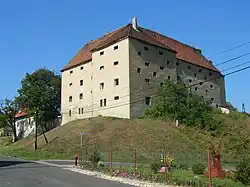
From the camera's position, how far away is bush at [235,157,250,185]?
49.3ft

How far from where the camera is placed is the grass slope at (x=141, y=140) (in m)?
40.4

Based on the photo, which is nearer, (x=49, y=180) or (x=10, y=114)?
(x=49, y=180)

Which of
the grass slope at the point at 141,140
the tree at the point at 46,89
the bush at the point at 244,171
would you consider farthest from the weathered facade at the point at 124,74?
the bush at the point at 244,171

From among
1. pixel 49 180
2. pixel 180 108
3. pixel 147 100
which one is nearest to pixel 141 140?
pixel 180 108

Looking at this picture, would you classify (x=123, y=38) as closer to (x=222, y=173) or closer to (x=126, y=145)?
(x=126, y=145)

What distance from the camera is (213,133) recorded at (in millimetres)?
53188

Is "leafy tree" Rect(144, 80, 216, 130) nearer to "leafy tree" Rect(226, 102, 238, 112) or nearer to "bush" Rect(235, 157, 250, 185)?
"leafy tree" Rect(226, 102, 238, 112)

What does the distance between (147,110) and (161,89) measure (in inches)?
192

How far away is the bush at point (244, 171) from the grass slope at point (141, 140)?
20.9 meters

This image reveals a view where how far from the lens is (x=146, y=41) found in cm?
5812

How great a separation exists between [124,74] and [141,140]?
14.1m

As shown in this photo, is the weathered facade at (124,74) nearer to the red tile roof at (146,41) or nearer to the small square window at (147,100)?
the red tile roof at (146,41)

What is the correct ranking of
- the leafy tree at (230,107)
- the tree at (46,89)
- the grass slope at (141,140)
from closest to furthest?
the grass slope at (141,140)
the tree at (46,89)
the leafy tree at (230,107)

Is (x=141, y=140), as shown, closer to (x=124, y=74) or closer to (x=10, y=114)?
(x=124, y=74)
